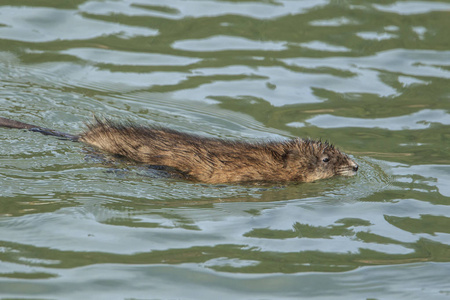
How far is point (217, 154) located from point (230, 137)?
1.52 m

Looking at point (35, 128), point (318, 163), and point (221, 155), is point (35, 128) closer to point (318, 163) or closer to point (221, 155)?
point (221, 155)

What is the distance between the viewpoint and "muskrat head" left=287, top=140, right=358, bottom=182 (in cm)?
802

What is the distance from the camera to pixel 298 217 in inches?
273

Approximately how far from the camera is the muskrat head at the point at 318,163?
802 cm

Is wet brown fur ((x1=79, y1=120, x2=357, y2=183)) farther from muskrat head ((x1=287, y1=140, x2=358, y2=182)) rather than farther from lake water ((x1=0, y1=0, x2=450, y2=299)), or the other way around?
lake water ((x1=0, y1=0, x2=450, y2=299))

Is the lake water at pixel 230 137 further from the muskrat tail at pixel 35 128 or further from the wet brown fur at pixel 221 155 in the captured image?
the wet brown fur at pixel 221 155

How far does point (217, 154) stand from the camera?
7789 mm

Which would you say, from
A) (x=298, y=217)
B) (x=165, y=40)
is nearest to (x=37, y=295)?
(x=298, y=217)

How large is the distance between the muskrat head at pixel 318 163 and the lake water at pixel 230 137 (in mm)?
119

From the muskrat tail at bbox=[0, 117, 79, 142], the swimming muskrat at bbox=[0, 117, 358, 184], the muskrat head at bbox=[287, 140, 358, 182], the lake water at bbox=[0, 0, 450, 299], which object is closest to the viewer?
the lake water at bbox=[0, 0, 450, 299]

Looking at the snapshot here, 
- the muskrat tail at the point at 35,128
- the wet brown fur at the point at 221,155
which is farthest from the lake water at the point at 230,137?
the wet brown fur at the point at 221,155

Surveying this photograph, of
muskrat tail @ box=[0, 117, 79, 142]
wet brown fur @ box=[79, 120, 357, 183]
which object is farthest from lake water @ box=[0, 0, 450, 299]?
wet brown fur @ box=[79, 120, 357, 183]

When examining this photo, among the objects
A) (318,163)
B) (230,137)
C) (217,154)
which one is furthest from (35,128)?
(318,163)

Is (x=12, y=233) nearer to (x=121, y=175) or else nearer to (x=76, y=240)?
(x=76, y=240)
